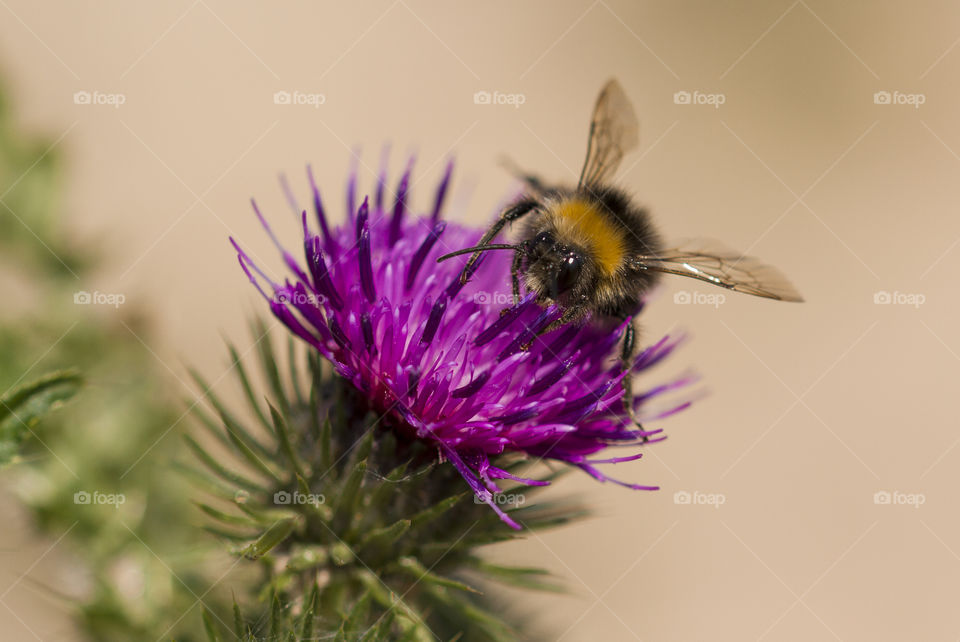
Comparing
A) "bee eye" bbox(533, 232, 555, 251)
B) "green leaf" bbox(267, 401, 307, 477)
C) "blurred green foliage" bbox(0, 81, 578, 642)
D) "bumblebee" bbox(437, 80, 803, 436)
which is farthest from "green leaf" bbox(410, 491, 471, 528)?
"bee eye" bbox(533, 232, 555, 251)

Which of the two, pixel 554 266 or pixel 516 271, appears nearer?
pixel 554 266

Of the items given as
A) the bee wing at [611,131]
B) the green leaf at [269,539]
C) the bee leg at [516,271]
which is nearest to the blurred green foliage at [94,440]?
the green leaf at [269,539]

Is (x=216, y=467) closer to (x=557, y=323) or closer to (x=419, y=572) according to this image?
(x=419, y=572)

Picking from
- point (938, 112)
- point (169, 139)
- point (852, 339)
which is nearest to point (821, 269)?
point (852, 339)

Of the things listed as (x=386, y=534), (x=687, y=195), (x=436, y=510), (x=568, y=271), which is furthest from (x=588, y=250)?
(x=687, y=195)

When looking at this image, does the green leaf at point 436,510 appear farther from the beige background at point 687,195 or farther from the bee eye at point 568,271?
the beige background at point 687,195

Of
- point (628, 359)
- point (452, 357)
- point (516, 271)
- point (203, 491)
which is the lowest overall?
point (203, 491)

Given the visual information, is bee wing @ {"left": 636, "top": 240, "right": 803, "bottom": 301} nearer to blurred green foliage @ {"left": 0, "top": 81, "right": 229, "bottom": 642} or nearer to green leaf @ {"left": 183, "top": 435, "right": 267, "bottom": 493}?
green leaf @ {"left": 183, "top": 435, "right": 267, "bottom": 493}
